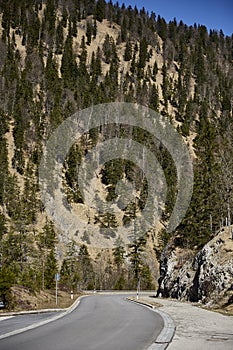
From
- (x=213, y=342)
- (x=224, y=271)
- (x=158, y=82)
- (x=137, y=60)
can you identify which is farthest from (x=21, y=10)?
(x=213, y=342)

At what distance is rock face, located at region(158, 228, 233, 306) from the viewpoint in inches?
1280

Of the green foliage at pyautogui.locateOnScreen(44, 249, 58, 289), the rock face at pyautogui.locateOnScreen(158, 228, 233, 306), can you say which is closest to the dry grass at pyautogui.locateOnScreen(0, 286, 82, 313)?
the rock face at pyautogui.locateOnScreen(158, 228, 233, 306)

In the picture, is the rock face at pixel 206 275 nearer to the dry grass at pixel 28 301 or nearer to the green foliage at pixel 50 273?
the dry grass at pixel 28 301

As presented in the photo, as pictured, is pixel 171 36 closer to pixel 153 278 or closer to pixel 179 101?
pixel 179 101

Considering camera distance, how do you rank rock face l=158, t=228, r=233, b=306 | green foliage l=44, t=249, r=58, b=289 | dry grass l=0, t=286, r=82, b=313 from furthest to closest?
green foliage l=44, t=249, r=58, b=289, rock face l=158, t=228, r=233, b=306, dry grass l=0, t=286, r=82, b=313

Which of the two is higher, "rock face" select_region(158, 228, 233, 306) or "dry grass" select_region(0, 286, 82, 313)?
"rock face" select_region(158, 228, 233, 306)

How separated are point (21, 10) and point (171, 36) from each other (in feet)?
238

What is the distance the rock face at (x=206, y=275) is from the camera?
32500mm

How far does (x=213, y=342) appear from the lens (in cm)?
1109

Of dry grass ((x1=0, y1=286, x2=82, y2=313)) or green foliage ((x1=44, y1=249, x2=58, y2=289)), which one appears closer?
dry grass ((x1=0, y1=286, x2=82, y2=313))

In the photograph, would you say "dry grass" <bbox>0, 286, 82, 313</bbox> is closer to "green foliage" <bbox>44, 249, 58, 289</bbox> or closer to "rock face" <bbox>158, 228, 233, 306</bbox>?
"rock face" <bbox>158, 228, 233, 306</bbox>

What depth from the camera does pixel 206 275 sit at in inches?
1403

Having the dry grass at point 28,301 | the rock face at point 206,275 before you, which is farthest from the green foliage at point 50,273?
the rock face at point 206,275

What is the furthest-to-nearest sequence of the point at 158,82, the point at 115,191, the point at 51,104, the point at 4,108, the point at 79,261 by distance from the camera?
the point at 158,82, the point at 51,104, the point at 4,108, the point at 115,191, the point at 79,261
